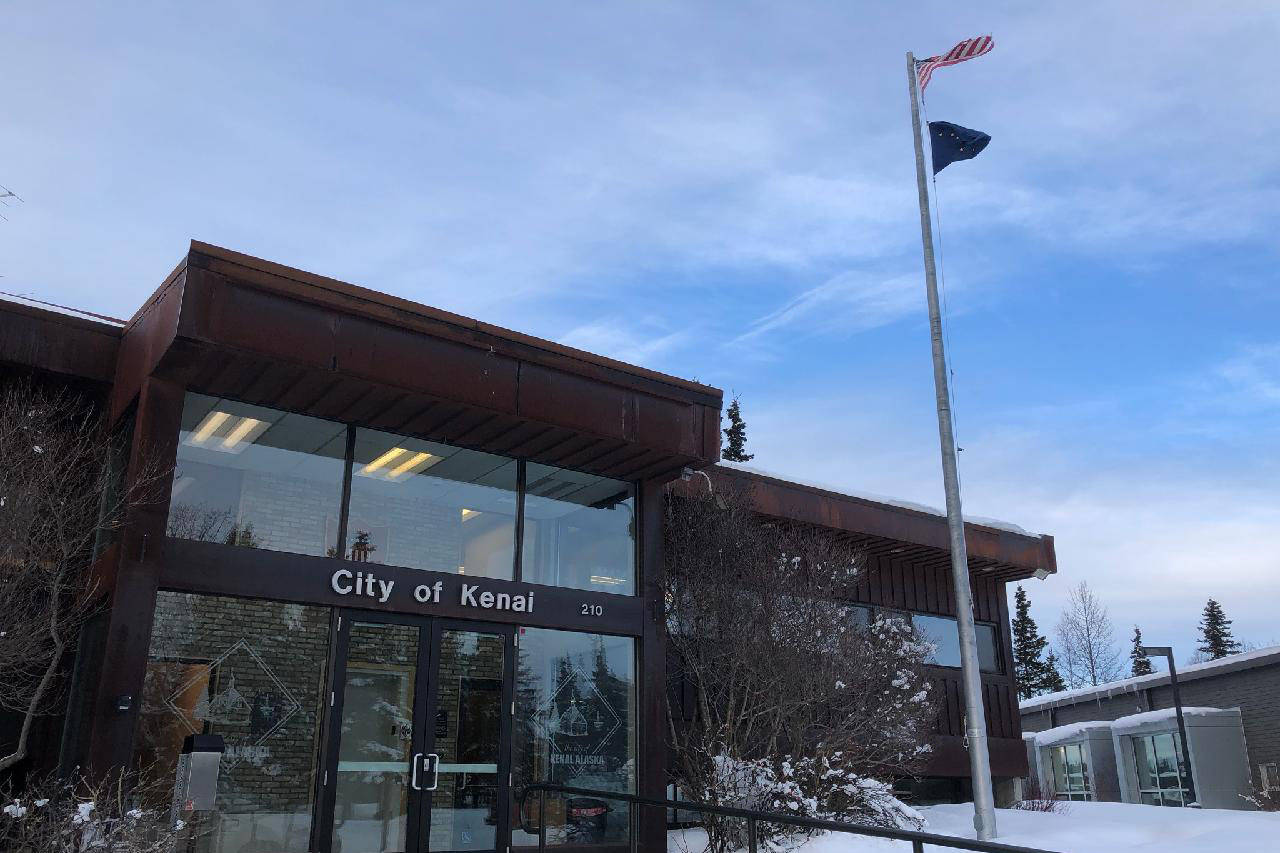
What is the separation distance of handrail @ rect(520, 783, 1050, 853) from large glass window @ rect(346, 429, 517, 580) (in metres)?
2.43

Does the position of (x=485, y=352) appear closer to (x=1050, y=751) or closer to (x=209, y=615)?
(x=209, y=615)

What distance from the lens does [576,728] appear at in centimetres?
1226

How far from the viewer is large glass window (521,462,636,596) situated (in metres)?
12.6

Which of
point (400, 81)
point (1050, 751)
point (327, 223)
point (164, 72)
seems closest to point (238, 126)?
point (164, 72)

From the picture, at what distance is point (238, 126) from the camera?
16.4 m

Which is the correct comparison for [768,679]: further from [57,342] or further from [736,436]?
[736,436]

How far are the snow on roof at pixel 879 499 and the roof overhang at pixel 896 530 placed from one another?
60 millimetres

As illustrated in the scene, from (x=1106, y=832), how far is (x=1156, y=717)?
18016mm

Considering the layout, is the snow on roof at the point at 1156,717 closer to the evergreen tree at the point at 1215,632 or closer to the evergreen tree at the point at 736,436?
the evergreen tree at the point at 736,436

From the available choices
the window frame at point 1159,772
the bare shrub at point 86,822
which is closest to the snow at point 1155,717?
the window frame at point 1159,772

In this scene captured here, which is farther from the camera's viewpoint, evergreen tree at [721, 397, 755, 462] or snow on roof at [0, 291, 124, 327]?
evergreen tree at [721, 397, 755, 462]

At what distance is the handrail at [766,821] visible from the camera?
629 cm

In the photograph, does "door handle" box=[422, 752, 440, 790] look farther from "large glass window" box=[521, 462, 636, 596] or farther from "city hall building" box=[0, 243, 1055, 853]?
"large glass window" box=[521, 462, 636, 596]

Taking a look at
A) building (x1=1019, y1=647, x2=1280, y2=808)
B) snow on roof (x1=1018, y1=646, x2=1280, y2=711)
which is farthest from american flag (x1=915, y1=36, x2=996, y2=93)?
building (x1=1019, y1=647, x2=1280, y2=808)
